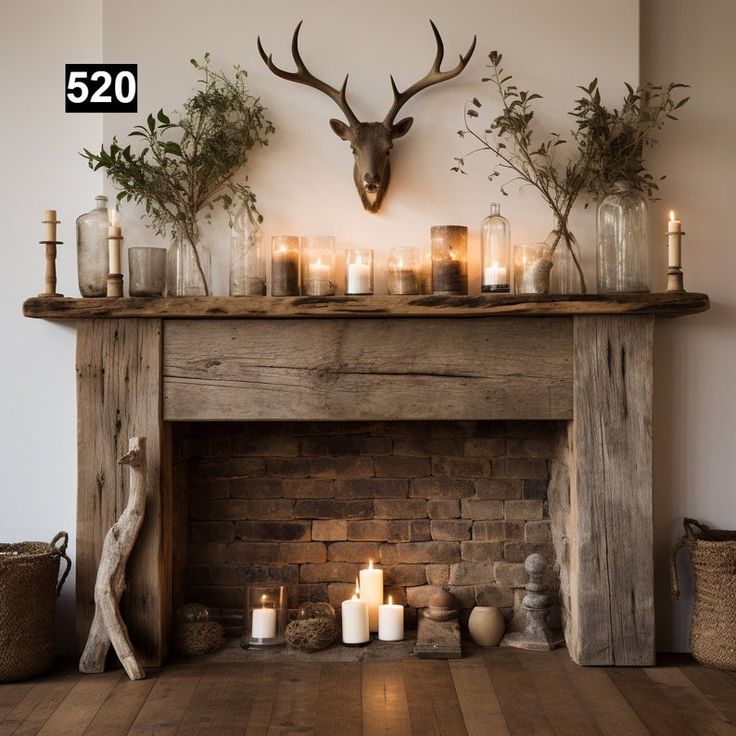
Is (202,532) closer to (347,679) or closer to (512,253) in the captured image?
(347,679)

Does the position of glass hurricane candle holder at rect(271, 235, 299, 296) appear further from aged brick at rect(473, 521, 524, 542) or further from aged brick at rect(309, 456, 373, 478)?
aged brick at rect(473, 521, 524, 542)

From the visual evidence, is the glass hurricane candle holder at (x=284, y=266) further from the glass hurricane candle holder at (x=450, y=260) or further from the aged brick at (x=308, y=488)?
the aged brick at (x=308, y=488)

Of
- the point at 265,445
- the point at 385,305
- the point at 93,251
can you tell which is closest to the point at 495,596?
the point at 265,445

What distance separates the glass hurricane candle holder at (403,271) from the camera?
3025 mm

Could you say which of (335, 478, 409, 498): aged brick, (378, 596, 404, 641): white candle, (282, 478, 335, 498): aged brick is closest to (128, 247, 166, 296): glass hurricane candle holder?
(282, 478, 335, 498): aged brick

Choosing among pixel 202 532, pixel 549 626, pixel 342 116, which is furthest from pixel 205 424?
pixel 549 626

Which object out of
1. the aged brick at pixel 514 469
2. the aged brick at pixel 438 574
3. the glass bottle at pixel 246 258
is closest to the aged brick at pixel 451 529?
the aged brick at pixel 438 574

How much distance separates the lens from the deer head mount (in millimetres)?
2992

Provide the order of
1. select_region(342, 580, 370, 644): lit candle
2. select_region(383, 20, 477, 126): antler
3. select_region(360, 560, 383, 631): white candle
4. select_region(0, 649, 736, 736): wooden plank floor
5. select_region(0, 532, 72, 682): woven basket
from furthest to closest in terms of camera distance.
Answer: select_region(360, 560, 383, 631): white candle
select_region(342, 580, 370, 644): lit candle
select_region(383, 20, 477, 126): antler
select_region(0, 532, 72, 682): woven basket
select_region(0, 649, 736, 736): wooden plank floor

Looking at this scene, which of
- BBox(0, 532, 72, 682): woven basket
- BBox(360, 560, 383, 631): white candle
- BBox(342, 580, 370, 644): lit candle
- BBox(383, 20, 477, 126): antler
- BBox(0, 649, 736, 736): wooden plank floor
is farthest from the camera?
BBox(360, 560, 383, 631): white candle

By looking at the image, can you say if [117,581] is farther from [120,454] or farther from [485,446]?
[485,446]

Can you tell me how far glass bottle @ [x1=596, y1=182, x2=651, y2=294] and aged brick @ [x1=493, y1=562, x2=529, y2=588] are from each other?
3.47ft

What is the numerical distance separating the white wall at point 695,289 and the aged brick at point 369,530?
965 mm

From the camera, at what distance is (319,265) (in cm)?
304
